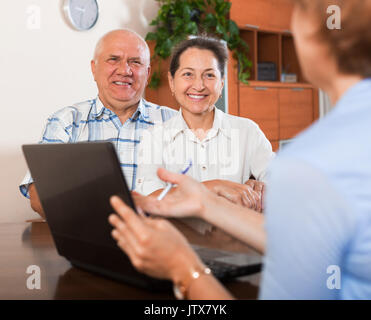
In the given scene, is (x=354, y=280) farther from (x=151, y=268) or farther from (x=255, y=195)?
(x=255, y=195)

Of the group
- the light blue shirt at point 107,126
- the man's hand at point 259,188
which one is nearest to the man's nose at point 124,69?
the light blue shirt at point 107,126

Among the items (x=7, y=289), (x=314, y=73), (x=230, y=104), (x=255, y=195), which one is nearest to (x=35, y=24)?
(x=230, y=104)

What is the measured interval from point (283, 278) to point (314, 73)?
0.30 m

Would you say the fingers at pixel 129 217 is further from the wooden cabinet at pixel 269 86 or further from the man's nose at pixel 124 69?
the wooden cabinet at pixel 269 86

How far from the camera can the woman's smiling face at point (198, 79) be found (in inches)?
90.8

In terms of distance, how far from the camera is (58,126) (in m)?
2.29

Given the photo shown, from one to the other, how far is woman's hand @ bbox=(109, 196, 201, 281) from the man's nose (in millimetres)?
1842

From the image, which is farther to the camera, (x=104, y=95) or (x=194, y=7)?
(x=194, y=7)

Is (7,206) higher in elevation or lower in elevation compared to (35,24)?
lower

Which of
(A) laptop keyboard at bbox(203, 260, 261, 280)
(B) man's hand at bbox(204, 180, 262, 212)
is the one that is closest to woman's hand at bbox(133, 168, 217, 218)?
(A) laptop keyboard at bbox(203, 260, 261, 280)

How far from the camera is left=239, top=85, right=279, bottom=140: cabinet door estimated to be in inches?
184

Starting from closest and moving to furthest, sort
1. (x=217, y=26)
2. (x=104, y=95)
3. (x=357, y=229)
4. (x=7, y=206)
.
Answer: (x=357, y=229) → (x=104, y=95) → (x=7, y=206) → (x=217, y=26)

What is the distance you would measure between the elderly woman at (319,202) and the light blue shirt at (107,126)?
158cm

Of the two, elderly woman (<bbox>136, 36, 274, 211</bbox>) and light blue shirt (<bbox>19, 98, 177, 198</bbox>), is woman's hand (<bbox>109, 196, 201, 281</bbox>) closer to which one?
elderly woman (<bbox>136, 36, 274, 211</bbox>)
